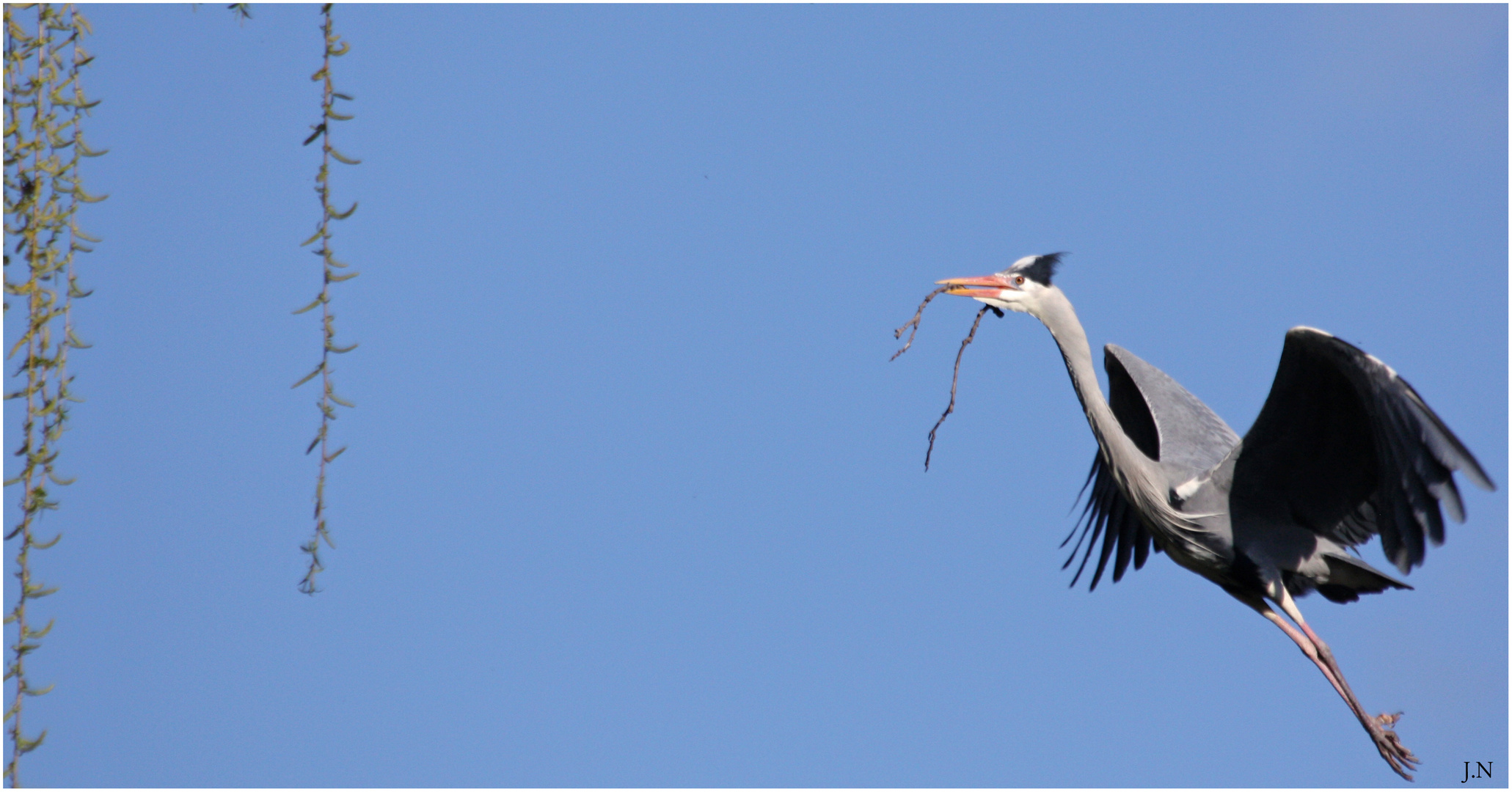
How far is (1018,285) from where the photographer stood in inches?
183

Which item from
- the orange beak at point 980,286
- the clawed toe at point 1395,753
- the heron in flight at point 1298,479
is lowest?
the clawed toe at point 1395,753

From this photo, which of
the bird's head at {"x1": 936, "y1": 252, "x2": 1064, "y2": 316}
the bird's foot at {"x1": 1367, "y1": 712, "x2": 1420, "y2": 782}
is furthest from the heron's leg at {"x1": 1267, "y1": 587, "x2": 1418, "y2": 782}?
the bird's head at {"x1": 936, "y1": 252, "x2": 1064, "y2": 316}

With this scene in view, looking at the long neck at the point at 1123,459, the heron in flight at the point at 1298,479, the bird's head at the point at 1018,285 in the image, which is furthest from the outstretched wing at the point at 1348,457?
the bird's head at the point at 1018,285

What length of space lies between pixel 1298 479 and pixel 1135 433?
3.57 ft

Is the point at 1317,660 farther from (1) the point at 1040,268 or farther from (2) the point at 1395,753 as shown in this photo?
(1) the point at 1040,268

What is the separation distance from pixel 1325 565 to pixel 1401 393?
37.2 inches

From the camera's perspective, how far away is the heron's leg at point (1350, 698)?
161 inches

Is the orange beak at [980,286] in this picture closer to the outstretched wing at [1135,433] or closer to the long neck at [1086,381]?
the long neck at [1086,381]

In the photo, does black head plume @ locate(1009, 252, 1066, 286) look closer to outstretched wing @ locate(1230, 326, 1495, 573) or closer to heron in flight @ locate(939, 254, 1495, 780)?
heron in flight @ locate(939, 254, 1495, 780)

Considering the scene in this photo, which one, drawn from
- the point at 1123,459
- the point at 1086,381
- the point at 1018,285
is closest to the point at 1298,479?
the point at 1123,459

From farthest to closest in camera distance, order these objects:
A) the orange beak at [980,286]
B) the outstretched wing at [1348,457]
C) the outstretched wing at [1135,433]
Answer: the outstretched wing at [1135,433] → the orange beak at [980,286] → the outstretched wing at [1348,457]

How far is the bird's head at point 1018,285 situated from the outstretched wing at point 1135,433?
782mm

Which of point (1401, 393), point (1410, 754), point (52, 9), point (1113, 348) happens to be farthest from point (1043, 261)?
point (52, 9)

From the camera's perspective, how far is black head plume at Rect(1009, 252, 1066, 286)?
4.67m
